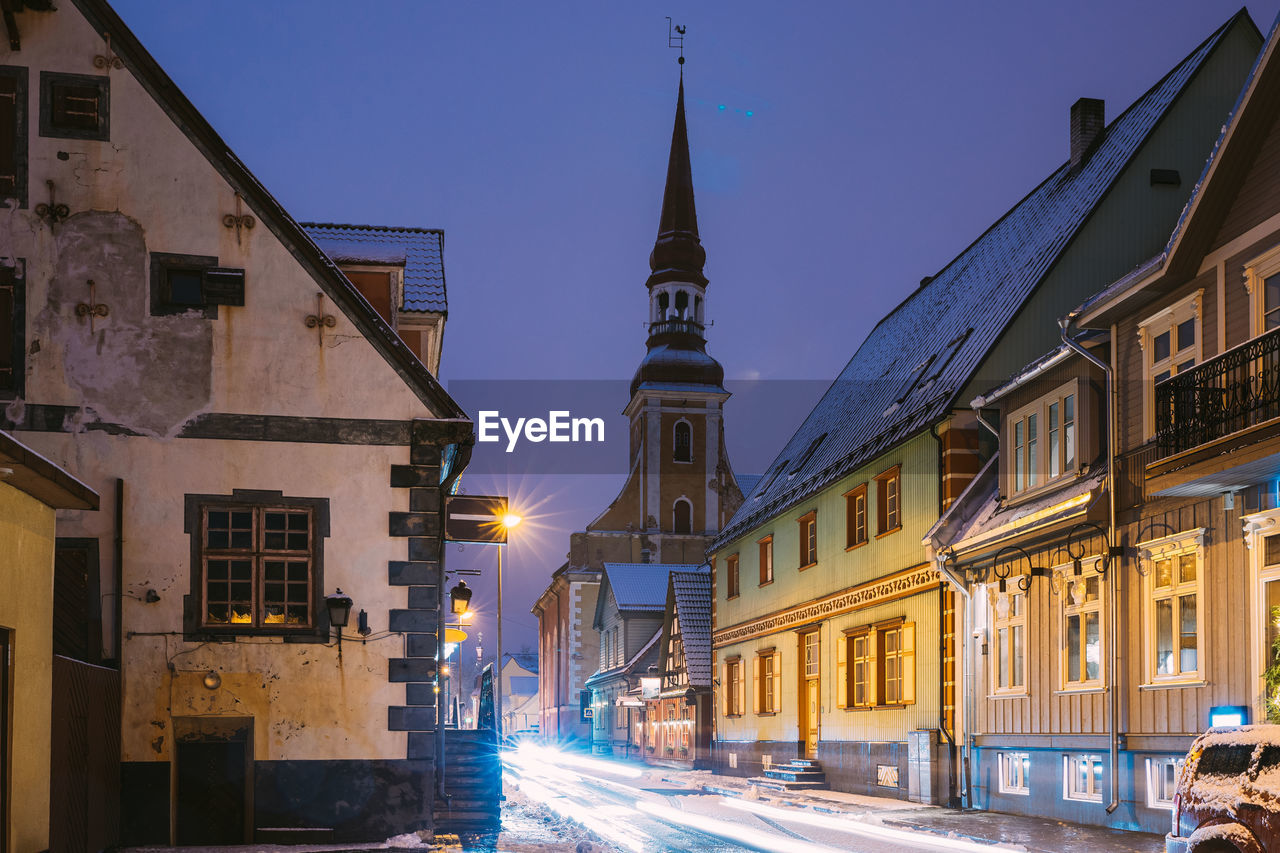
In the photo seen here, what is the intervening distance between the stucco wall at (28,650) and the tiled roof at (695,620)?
34.9m

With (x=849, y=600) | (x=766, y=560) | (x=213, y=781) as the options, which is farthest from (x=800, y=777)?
(x=213, y=781)

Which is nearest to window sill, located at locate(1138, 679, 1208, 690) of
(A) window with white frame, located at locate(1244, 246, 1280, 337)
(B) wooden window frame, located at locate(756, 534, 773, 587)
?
(A) window with white frame, located at locate(1244, 246, 1280, 337)

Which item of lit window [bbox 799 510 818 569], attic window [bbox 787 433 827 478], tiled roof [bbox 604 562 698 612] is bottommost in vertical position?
tiled roof [bbox 604 562 698 612]

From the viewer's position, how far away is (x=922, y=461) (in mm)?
25500

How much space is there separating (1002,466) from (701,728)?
83.4 ft

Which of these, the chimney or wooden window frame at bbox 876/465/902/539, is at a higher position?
the chimney

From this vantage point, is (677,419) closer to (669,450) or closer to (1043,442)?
(669,450)

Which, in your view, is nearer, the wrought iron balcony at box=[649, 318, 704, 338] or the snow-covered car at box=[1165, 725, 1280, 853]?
the snow-covered car at box=[1165, 725, 1280, 853]

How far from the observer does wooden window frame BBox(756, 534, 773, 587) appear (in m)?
36.7

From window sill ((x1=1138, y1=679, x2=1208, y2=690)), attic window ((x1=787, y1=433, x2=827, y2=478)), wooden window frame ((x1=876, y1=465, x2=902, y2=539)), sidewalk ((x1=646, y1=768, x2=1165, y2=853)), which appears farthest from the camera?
attic window ((x1=787, y1=433, x2=827, y2=478))

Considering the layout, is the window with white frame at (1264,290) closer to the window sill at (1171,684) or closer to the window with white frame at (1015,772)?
the window sill at (1171,684)

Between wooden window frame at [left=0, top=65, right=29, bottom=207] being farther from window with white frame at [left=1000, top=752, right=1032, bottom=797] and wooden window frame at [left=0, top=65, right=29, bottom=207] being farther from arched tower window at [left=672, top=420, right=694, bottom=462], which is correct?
arched tower window at [left=672, top=420, right=694, bottom=462]

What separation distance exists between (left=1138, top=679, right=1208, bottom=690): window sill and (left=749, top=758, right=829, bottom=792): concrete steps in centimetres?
1324

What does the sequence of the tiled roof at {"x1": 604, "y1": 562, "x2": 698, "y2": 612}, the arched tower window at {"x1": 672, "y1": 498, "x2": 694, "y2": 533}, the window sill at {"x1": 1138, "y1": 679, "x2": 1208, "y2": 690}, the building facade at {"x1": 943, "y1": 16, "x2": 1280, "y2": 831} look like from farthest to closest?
the arched tower window at {"x1": 672, "y1": 498, "x2": 694, "y2": 533} → the tiled roof at {"x1": 604, "y1": 562, "x2": 698, "y2": 612} → the window sill at {"x1": 1138, "y1": 679, "x2": 1208, "y2": 690} → the building facade at {"x1": 943, "y1": 16, "x2": 1280, "y2": 831}
